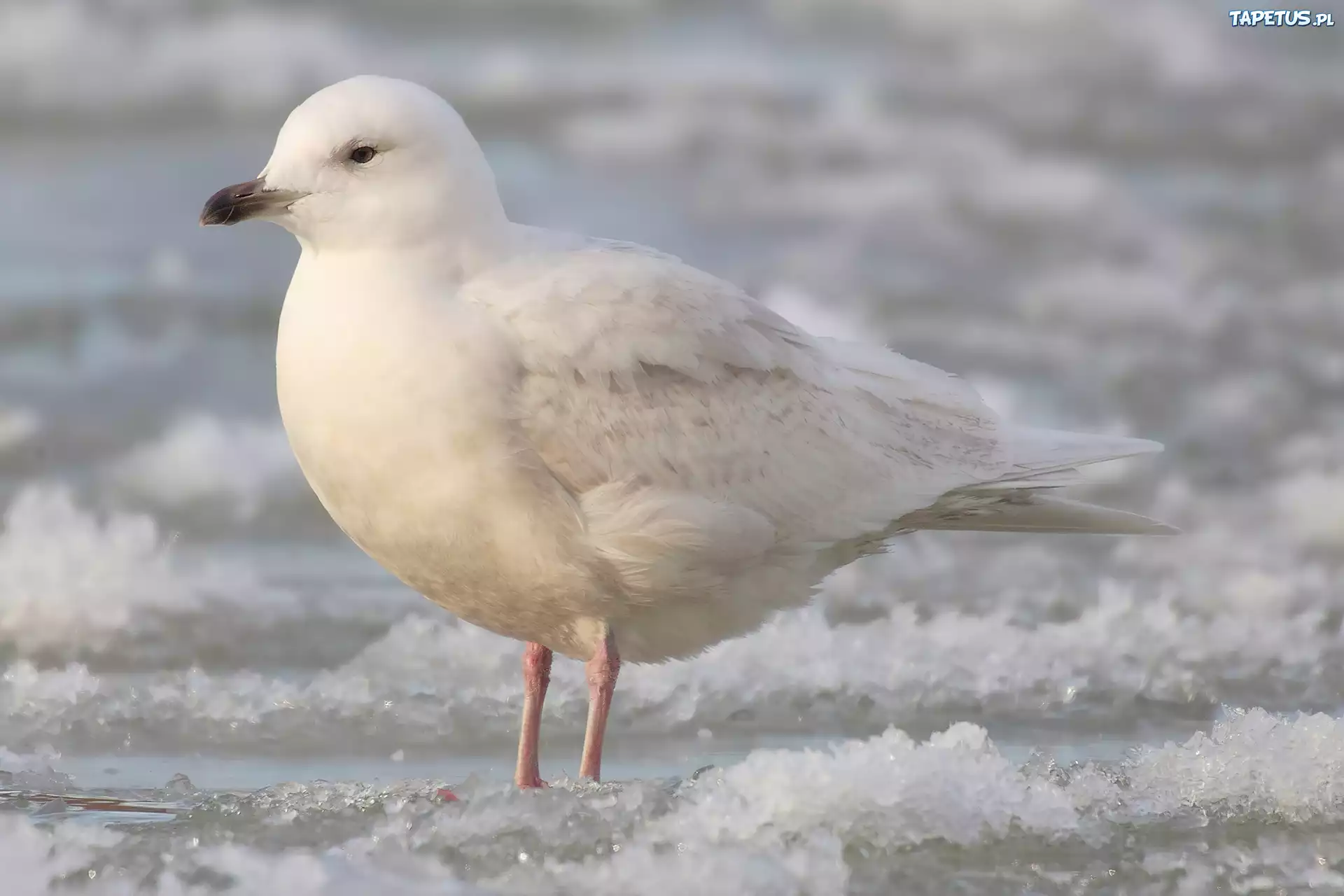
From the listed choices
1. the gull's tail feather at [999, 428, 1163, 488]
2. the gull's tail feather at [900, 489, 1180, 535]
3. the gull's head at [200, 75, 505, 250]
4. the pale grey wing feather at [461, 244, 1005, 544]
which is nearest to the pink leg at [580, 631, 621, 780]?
the pale grey wing feather at [461, 244, 1005, 544]

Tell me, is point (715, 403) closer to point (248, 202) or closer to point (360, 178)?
point (360, 178)

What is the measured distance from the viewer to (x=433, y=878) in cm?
395

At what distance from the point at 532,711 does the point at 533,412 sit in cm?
87

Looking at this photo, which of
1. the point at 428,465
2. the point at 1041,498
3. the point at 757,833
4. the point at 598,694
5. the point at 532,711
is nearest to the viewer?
the point at 757,833

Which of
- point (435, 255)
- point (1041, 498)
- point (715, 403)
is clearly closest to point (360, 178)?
point (435, 255)

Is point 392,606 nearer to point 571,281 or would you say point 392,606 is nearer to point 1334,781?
point 571,281

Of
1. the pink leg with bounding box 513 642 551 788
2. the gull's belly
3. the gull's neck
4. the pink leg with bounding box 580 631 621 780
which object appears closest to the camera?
the gull's belly

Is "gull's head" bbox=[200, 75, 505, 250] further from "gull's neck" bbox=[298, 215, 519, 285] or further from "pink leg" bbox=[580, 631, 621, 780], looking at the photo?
"pink leg" bbox=[580, 631, 621, 780]

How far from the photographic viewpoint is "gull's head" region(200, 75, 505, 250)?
4.37 metres

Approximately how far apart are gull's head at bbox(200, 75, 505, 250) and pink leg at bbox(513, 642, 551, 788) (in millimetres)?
1060

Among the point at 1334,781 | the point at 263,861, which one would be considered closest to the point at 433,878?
the point at 263,861

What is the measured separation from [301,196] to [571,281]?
607 mm

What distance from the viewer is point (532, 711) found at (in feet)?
15.8

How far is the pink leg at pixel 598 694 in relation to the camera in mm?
4555
